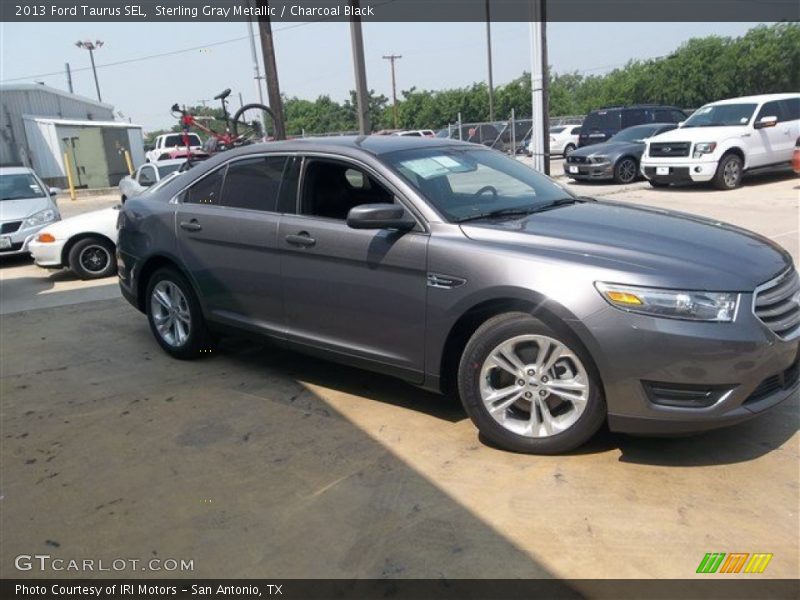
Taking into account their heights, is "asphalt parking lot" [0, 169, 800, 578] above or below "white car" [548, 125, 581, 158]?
below

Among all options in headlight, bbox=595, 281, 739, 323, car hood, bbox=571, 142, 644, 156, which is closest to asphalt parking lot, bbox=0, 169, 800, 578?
headlight, bbox=595, 281, 739, 323

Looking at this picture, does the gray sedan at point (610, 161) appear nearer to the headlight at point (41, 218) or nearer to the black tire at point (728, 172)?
the black tire at point (728, 172)

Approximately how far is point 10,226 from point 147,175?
2360mm

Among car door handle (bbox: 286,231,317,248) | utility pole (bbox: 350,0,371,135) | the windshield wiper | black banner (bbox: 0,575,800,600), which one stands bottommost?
black banner (bbox: 0,575,800,600)

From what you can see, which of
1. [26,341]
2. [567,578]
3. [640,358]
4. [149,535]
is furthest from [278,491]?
[26,341]

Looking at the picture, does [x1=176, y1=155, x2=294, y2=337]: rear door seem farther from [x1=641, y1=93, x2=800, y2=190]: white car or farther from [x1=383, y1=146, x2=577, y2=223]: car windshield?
[x1=641, y1=93, x2=800, y2=190]: white car

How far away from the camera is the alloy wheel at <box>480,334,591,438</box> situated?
3.16 m

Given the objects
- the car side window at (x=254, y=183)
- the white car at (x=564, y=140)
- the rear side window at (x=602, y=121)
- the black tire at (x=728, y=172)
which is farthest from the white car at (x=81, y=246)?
the white car at (x=564, y=140)

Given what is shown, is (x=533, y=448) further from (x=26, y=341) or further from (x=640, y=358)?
(x=26, y=341)

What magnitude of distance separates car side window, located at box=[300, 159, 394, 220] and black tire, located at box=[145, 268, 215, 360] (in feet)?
4.39

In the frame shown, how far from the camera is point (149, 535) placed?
2.89m

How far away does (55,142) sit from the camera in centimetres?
2803

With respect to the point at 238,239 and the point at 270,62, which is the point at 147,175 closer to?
the point at 270,62

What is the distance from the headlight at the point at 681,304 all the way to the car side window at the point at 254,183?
2408 millimetres
